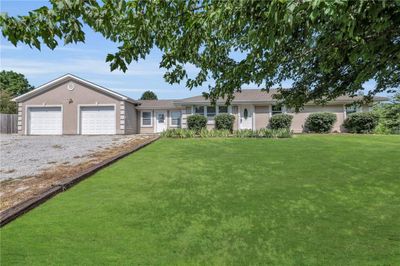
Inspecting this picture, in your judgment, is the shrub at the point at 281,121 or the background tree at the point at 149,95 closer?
the shrub at the point at 281,121

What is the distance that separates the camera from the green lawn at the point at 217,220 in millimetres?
4273

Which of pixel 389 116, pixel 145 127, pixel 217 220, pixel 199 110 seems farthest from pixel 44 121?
pixel 389 116

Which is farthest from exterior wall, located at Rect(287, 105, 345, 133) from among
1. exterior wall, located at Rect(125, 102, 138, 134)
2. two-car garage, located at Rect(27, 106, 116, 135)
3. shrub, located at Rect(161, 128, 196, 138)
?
two-car garage, located at Rect(27, 106, 116, 135)

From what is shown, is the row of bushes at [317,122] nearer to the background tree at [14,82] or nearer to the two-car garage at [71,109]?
the two-car garage at [71,109]

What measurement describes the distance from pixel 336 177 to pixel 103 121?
20189 mm

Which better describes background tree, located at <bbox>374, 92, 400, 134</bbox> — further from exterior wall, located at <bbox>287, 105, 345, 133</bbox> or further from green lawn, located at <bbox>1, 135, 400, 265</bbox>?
green lawn, located at <bbox>1, 135, 400, 265</bbox>

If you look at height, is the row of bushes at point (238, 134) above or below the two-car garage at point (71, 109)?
below

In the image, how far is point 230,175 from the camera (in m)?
8.83

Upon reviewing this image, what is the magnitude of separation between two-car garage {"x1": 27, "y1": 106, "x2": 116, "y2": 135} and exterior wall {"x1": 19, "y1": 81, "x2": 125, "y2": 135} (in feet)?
1.05

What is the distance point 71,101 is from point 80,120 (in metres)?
1.64

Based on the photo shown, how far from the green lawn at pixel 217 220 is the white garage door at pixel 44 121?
18.2 m

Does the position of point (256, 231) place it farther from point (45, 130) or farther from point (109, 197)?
point (45, 130)

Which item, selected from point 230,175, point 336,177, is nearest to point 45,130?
point 230,175

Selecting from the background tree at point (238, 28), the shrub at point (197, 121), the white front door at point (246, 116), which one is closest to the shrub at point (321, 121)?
the white front door at point (246, 116)
